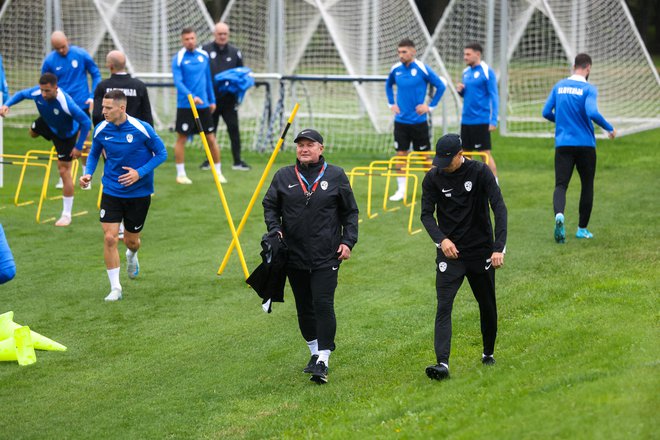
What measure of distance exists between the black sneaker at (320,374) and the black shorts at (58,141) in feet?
24.5

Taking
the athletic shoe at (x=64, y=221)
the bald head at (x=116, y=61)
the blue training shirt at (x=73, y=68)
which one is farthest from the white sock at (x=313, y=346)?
the blue training shirt at (x=73, y=68)

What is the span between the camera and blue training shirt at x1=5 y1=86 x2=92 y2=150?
44.2 ft

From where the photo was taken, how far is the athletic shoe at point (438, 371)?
7648 mm

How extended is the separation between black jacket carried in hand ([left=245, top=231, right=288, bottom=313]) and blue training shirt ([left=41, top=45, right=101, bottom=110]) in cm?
926

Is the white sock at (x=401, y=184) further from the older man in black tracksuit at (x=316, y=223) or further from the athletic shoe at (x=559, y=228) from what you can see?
the older man in black tracksuit at (x=316, y=223)

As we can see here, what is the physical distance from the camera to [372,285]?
1113cm

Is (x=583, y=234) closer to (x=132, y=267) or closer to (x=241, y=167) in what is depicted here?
(x=132, y=267)

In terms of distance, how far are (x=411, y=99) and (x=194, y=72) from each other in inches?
148

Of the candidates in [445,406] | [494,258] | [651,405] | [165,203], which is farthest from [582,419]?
[165,203]

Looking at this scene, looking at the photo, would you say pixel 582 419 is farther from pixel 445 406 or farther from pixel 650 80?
pixel 650 80

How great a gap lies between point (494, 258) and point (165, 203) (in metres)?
9.33

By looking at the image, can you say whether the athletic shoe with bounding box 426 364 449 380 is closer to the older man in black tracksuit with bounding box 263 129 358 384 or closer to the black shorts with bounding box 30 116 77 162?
the older man in black tracksuit with bounding box 263 129 358 384

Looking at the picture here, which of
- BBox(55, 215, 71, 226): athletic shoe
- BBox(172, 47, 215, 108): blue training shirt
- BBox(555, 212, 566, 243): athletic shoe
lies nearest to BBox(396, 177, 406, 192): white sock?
BBox(172, 47, 215, 108): blue training shirt

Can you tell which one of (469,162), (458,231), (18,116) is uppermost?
(469,162)
